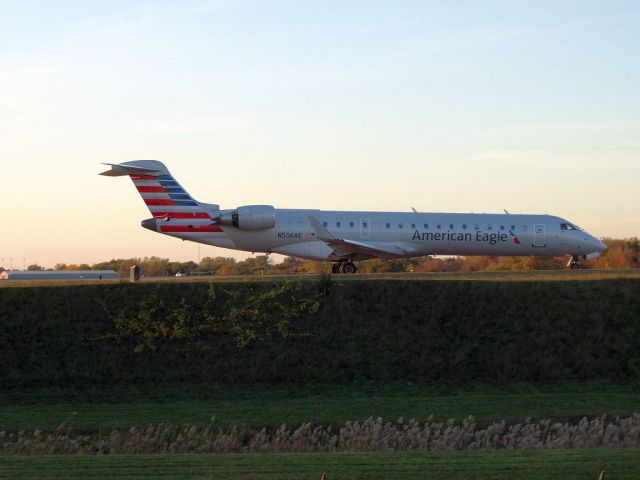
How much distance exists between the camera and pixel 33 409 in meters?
20.2

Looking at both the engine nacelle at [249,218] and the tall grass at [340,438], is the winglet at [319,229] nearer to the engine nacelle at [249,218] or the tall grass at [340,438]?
the engine nacelle at [249,218]

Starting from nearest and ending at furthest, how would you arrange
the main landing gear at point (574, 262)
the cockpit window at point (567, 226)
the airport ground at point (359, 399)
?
the airport ground at point (359, 399) < the cockpit window at point (567, 226) < the main landing gear at point (574, 262)

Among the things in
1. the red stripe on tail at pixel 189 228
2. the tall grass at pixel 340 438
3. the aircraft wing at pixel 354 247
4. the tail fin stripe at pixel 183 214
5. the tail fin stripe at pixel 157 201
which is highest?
the tail fin stripe at pixel 157 201

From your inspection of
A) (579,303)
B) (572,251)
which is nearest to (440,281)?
(579,303)

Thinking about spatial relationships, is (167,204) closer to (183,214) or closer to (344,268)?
(183,214)

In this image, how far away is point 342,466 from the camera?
39.6ft

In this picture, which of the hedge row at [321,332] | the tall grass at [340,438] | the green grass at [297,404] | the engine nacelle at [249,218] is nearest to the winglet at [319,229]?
the engine nacelle at [249,218]

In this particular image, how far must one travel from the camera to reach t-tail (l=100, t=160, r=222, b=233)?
3638 cm

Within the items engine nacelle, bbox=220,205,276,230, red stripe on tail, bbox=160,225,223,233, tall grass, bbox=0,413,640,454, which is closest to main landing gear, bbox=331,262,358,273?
engine nacelle, bbox=220,205,276,230

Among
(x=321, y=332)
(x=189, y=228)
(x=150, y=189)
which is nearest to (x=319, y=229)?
(x=189, y=228)

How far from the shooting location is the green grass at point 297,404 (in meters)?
19.3

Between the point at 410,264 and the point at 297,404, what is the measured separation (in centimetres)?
3527

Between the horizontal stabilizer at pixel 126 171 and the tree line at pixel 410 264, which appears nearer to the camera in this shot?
the horizontal stabilizer at pixel 126 171

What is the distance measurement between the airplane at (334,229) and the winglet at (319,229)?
0.04 meters
